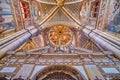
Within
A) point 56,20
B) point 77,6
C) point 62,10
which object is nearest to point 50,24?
point 56,20

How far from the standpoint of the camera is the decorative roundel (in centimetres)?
2014

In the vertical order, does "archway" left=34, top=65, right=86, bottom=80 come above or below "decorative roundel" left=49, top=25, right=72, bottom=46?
above

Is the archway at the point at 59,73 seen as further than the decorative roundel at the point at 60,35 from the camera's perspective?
No

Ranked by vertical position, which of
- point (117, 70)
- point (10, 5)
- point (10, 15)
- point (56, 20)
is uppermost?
point (10, 5)

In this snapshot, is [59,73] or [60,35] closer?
[59,73]

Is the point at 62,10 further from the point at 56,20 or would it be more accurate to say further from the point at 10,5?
the point at 10,5

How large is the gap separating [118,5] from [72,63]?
4.86m

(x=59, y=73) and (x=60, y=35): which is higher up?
(x=59, y=73)

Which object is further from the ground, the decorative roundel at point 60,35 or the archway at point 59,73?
the archway at point 59,73

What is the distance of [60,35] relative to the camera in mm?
21000

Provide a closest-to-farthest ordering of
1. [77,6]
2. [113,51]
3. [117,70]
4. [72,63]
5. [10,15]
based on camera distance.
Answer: [117,70]
[72,63]
[113,51]
[10,15]
[77,6]

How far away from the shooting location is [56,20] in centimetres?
1775

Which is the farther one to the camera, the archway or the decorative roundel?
the decorative roundel

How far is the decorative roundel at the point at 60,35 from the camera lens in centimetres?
2014
